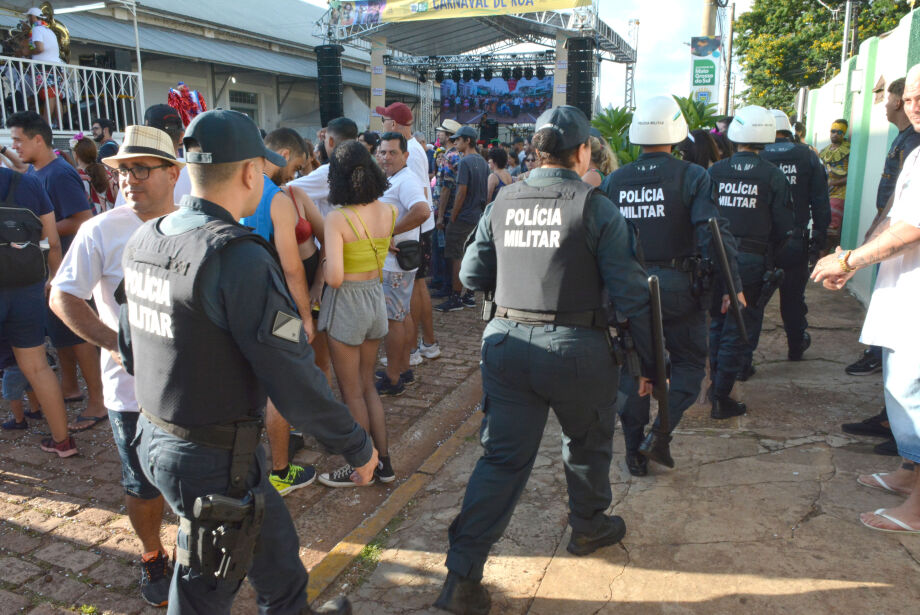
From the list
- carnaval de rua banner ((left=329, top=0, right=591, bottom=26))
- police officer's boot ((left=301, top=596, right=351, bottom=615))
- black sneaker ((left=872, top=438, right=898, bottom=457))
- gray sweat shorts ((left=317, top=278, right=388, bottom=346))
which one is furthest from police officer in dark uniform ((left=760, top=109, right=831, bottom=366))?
carnaval de rua banner ((left=329, top=0, right=591, bottom=26))

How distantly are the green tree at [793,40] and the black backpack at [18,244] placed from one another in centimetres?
2656

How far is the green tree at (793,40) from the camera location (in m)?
24.3

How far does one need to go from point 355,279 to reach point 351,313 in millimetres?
212

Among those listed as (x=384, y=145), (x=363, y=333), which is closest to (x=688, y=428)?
(x=363, y=333)

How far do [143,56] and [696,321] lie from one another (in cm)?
1492

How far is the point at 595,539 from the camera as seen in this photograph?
3031mm

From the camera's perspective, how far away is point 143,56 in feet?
48.3

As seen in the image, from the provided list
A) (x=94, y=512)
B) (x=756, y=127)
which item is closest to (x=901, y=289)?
(x=756, y=127)

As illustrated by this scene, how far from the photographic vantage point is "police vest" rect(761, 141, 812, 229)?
5.41 m

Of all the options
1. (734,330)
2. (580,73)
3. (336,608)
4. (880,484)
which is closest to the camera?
(336,608)

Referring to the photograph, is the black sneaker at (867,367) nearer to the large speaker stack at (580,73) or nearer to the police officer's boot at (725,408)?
the police officer's boot at (725,408)

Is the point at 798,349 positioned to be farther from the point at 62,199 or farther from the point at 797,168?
the point at 62,199

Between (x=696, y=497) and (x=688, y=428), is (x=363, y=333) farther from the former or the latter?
(x=688, y=428)

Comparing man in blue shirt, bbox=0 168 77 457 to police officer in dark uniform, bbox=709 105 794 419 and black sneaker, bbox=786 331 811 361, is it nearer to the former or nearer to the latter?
police officer in dark uniform, bbox=709 105 794 419
